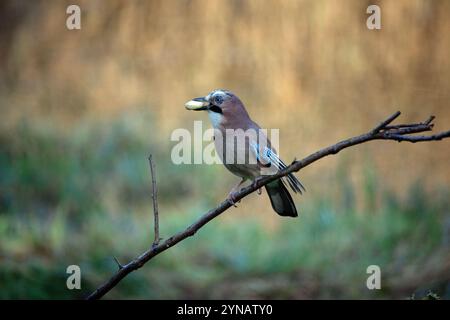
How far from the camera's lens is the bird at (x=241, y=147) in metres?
3.03

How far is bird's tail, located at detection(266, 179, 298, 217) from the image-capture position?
3.11 m

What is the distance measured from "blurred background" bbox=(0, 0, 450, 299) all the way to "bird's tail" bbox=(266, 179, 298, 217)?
66.3 inches

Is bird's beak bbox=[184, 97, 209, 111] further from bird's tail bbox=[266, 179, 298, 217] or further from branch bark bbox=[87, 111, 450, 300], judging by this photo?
branch bark bbox=[87, 111, 450, 300]

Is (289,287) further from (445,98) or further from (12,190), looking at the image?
(12,190)

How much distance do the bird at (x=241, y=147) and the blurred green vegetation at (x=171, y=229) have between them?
5.62ft

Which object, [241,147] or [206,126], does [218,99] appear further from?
[206,126]

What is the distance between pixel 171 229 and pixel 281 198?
204 centimetres

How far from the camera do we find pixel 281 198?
10.3 feet

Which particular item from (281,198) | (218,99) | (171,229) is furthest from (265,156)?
(171,229)

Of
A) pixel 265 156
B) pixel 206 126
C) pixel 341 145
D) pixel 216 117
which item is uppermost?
pixel 206 126

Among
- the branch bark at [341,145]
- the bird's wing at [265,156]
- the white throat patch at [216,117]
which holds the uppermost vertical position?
the white throat patch at [216,117]

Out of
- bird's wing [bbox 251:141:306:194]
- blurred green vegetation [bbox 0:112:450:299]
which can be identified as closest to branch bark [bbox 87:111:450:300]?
bird's wing [bbox 251:141:306:194]

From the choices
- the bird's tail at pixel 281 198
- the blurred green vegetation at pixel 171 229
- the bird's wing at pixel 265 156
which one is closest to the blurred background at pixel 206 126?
the blurred green vegetation at pixel 171 229

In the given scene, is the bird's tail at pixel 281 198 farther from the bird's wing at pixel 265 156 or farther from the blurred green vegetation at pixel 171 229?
the blurred green vegetation at pixel 171 229
